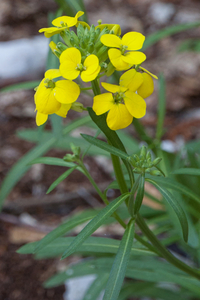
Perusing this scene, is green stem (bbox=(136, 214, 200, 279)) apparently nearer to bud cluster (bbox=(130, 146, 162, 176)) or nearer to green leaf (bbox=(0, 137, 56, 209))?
bud cluster (bbox=(130, 146, 162, 176))

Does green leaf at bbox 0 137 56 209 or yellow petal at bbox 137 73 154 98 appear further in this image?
green leaf at bbox 0 137 56 209

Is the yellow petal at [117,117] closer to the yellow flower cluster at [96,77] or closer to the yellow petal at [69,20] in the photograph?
the yellow flower cluster at [96,77]

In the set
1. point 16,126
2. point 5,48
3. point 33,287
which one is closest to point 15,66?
point 5,48

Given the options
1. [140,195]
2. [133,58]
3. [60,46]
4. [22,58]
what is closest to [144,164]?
[140,195]

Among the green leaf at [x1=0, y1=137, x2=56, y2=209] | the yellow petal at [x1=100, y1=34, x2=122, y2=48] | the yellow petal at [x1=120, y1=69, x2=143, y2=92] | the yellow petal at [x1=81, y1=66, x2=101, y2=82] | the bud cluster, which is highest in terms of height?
the yellow petal at [x1=100, y1=34, x2=122, y2=48]

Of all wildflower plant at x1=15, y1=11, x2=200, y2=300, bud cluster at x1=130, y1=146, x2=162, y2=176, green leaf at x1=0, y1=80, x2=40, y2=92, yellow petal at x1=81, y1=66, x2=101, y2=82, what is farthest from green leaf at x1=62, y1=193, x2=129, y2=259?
green leaf at x1=0, y1=80, x2=40, y2=92

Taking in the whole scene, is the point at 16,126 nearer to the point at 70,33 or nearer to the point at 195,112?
the point at 195,112

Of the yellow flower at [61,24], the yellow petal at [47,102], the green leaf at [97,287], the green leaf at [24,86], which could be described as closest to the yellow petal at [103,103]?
the yellow petal at [47,102]
